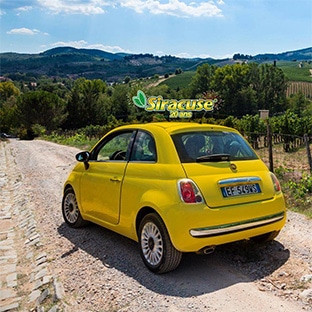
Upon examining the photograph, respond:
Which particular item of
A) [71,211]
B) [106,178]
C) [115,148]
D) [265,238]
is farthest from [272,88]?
[106,178]

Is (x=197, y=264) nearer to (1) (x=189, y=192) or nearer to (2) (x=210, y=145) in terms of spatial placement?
(1) (x=189, y=192)

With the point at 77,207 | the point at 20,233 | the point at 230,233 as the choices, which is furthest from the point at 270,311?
the point at 20,233

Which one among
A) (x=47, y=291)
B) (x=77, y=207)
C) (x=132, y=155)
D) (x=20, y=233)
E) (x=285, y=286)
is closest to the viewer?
(x=285, y=286)

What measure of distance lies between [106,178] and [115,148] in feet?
2.25

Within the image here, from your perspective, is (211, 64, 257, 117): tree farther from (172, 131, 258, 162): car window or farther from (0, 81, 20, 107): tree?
(172, 131, 258, 162): car window

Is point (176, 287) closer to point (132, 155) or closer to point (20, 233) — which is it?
point (132, 155)

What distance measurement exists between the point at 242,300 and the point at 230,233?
2.39 ft

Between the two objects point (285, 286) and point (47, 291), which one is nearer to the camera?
point (285, 286)

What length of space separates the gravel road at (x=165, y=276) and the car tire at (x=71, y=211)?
14 centimetres

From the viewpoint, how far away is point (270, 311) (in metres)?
3.57

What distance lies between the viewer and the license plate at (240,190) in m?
4.31

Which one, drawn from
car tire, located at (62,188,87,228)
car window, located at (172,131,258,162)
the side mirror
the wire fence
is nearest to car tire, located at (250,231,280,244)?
car window, located at (172,131,258,162)

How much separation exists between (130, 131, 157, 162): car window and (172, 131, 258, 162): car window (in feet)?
1.09

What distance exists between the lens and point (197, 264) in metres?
4.78
